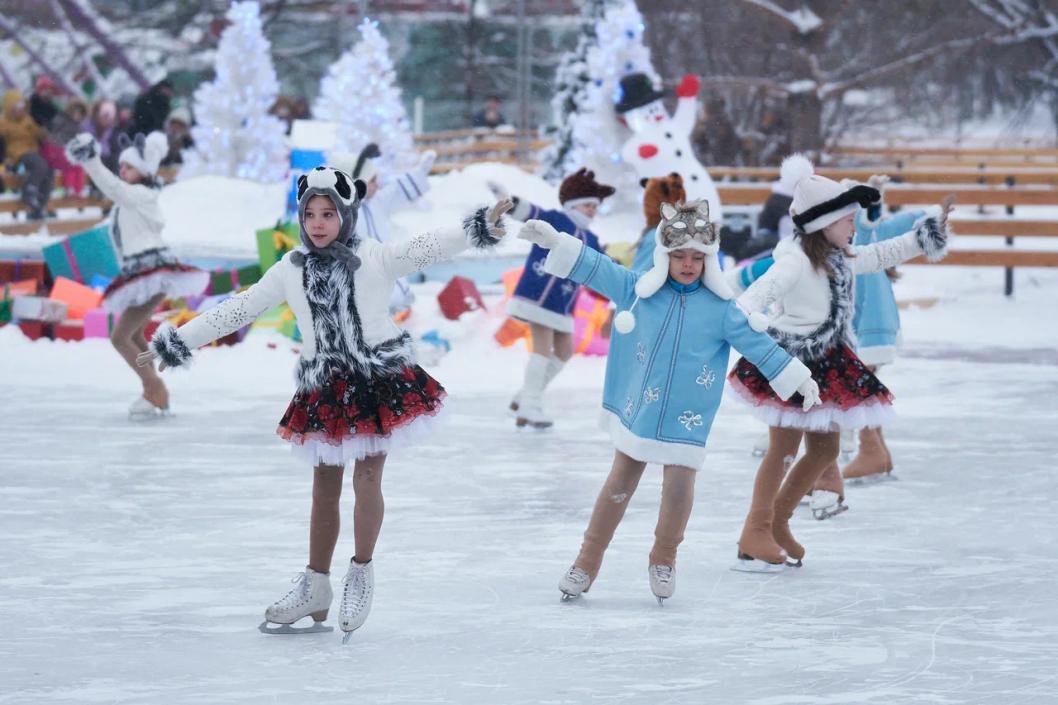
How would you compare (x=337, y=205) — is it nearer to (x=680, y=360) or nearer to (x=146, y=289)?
(x=680, y=360)

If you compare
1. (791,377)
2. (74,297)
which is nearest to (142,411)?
(74,297)

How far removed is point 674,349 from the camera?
555cm

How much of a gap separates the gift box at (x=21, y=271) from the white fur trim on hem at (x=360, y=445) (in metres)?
9.41

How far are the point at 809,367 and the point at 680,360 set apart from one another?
900mm

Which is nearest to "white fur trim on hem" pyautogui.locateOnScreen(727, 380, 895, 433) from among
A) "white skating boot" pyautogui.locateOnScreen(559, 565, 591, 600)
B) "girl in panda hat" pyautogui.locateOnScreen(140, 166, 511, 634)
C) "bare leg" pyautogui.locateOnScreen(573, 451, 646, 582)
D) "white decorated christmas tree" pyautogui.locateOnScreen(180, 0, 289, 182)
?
"bare leg" pyautogui.locateOnScreen(573, 451, 646, 582)

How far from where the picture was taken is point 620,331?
555 centimetres

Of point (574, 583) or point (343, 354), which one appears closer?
point (343, 354)

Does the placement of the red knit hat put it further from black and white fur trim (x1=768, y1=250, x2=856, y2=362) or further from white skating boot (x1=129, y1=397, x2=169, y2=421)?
black and white fur trim (x1=768, y1=250, x2=856, y2=362)

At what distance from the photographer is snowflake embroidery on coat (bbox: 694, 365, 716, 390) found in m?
5.56

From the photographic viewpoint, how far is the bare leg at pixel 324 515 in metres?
5.25

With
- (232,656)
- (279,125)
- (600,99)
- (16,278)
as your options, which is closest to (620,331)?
(232,656)

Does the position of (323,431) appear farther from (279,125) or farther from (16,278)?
(279,125)

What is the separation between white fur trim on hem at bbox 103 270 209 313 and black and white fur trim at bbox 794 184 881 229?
479cm

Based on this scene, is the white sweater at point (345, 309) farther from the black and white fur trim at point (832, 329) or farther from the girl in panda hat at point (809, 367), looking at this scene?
the black and white fur trim at point (832, 329)
